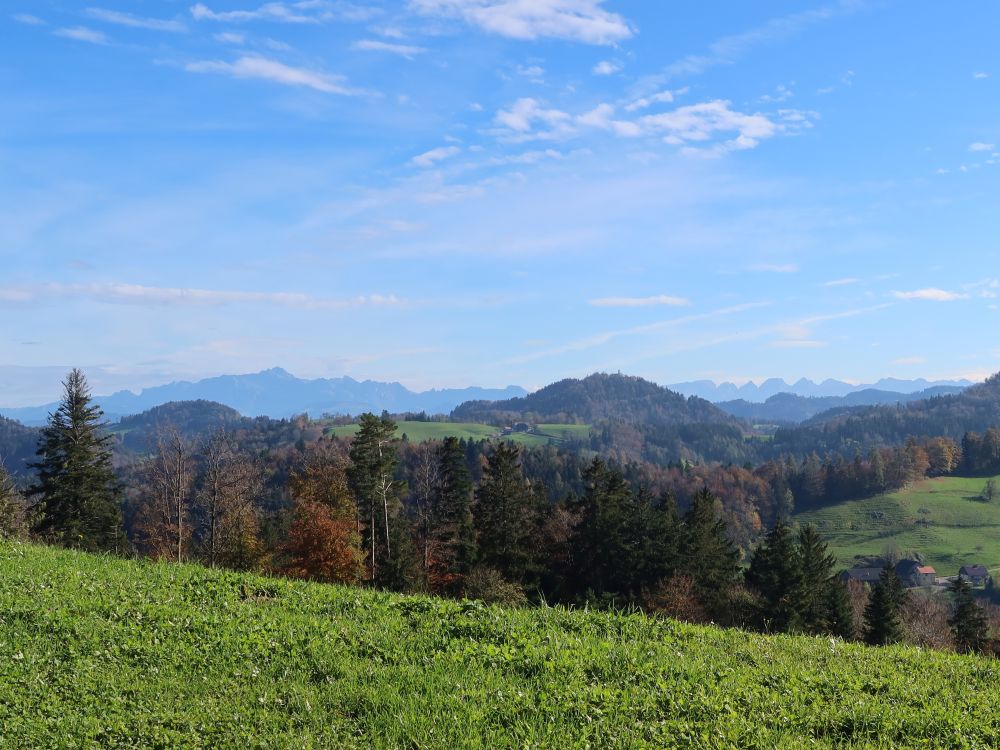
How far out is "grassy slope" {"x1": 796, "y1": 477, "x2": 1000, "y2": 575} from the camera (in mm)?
136375

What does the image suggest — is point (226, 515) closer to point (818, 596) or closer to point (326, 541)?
point (326, 541)

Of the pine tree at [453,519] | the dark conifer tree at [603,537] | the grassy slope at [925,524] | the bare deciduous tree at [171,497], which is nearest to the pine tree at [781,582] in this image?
the dark conifer tree at [603,537]

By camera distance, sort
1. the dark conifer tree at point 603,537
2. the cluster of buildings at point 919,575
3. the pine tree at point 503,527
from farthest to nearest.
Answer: the cluster of buildings at point 919,575, the dark conifer tree at point 603,537, the pine tree at point 503,527

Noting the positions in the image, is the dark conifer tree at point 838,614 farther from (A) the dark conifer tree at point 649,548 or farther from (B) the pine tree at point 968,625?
(A) the dark conifer tree at point 649,548

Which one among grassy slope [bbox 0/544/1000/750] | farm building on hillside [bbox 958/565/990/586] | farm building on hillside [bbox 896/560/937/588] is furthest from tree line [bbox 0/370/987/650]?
farm building on hillside [bbox 958/565/990/586]

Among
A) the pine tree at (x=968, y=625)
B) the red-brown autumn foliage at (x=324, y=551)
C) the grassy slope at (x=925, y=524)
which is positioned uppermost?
the red-brown autumn foliage at (x=324, y=551)

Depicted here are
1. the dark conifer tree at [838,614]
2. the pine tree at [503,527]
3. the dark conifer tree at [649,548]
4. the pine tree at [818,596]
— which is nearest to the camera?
the pine tree at [818,596]

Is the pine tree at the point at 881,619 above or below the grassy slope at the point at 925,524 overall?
above

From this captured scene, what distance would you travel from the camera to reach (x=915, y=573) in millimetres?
129250

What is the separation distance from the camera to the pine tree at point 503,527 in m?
49.3

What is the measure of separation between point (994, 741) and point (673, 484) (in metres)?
197

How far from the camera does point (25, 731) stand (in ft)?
24.6

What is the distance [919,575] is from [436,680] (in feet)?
479

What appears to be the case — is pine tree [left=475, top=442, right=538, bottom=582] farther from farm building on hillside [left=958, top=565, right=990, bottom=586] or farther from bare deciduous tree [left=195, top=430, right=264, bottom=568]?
farm building on hillside [left=958, top=565, right=990, bottom=586]
